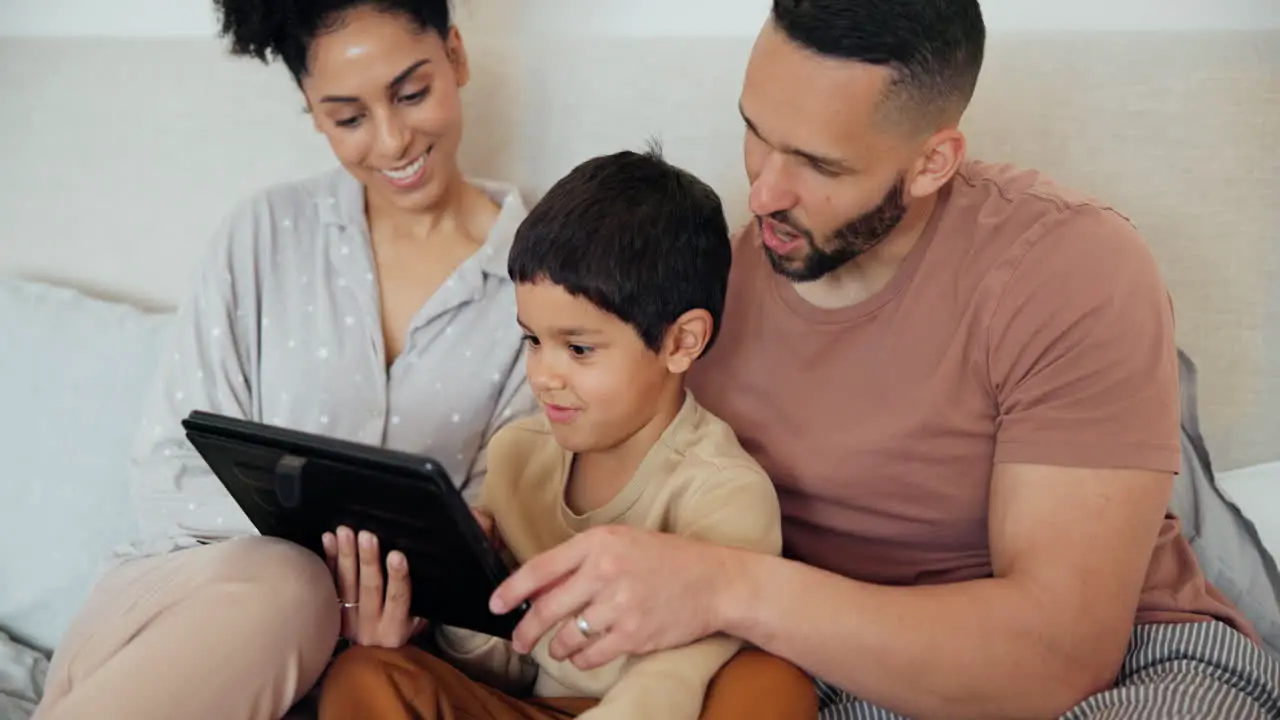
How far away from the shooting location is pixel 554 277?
3.67 feet

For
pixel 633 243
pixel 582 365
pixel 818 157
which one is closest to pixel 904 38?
pixel 818 157

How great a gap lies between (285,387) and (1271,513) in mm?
1122

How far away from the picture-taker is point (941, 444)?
3.84 feet

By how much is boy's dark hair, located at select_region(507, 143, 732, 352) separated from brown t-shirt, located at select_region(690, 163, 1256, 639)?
0.12 meters

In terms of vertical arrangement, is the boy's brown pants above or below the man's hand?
below

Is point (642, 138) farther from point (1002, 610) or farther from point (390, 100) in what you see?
point (1002, 610)

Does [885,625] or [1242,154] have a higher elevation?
[1242,154]

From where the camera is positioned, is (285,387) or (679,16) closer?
(285,387)

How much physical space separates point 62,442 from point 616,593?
0.91 m

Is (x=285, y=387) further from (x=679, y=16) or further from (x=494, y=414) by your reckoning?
(x=679, y=16)

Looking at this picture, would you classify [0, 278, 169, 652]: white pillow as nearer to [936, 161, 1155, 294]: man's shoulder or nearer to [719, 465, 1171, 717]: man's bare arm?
[719, 465, 1171, 717]: man's bare arm

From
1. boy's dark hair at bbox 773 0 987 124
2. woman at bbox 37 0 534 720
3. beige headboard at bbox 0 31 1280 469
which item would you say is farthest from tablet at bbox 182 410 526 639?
beige headboard at bbox 0 31 1280 469

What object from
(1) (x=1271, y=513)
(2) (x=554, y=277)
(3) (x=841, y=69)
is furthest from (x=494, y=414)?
(1) (x=1271, y=513)

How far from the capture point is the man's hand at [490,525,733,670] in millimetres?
1008
